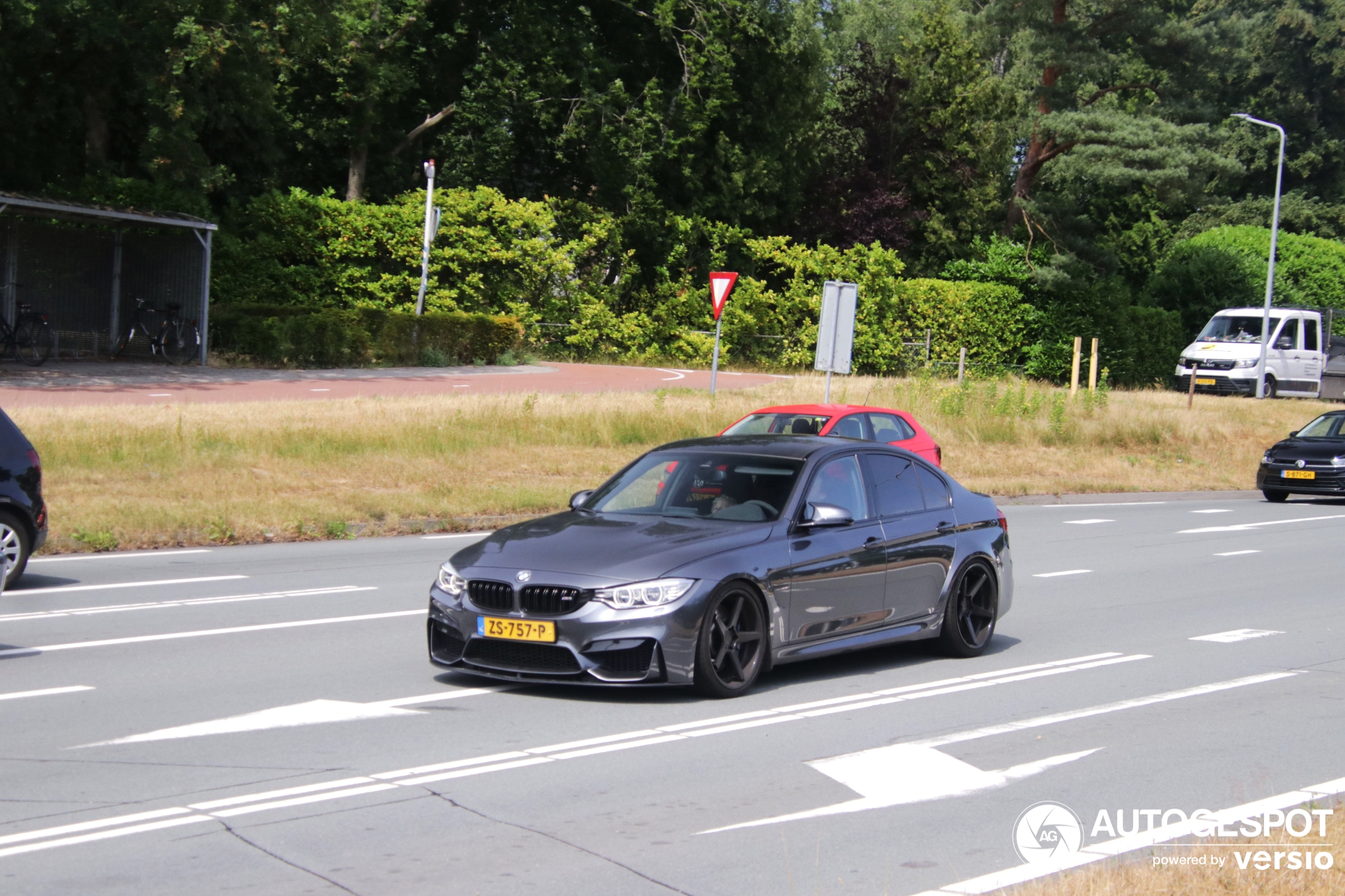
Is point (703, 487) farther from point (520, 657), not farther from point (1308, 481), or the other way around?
point (1308, 481)

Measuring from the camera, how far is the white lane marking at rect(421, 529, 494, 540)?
16.7 m

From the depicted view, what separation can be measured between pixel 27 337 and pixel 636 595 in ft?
85.0

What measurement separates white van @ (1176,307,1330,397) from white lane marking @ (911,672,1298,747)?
35.9 meters

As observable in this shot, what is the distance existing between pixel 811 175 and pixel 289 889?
5110 centimetres

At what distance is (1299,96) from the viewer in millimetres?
72688

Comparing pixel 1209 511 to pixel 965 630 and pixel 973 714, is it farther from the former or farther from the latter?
pixel 973 714

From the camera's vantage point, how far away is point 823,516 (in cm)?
848

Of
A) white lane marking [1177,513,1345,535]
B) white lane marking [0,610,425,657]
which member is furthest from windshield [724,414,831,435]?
white lane marking [0,610,425,657]

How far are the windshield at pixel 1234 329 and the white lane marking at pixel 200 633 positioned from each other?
126 ft

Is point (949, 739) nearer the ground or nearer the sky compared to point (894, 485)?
nearer the ground

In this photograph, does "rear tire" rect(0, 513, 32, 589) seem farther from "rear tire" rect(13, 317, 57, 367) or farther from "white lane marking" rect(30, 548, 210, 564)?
"rear tire" rect(13, 317, 57, 367)

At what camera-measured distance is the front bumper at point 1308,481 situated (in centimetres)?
2380

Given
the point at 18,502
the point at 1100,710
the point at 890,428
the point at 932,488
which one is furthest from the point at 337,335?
the point at 1100,710

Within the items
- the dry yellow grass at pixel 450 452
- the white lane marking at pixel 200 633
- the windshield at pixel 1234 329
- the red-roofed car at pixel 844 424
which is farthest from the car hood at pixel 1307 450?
the windshield at pixel 1234 329
